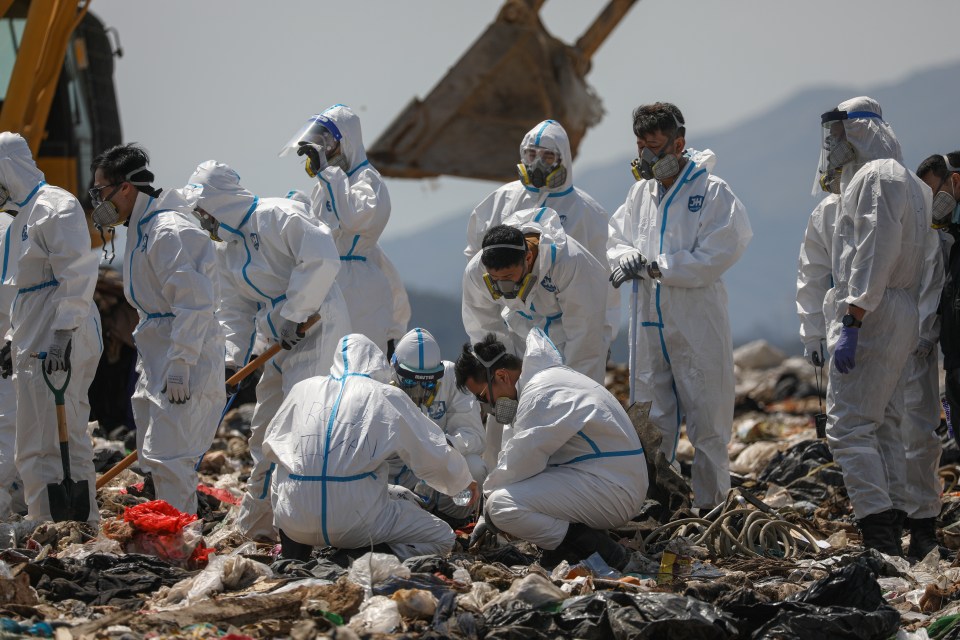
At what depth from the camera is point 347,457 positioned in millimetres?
6020

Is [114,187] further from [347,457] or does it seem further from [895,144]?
[895,144]

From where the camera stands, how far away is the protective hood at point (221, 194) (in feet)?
25.8

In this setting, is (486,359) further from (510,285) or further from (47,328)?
(47,328)

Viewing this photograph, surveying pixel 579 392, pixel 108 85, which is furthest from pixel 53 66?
pixel 579 392

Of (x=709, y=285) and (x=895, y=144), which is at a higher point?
(x=895, y=144)

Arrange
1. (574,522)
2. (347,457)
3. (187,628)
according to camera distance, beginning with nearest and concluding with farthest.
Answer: (187,628), (347,457), (574,522)

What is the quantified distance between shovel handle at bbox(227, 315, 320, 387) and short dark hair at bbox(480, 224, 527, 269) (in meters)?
1.08

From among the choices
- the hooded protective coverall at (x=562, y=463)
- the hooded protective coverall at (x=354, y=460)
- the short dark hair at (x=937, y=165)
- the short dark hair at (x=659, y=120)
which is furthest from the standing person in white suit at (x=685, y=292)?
the hooded protective coverall at (x=354, y=460)

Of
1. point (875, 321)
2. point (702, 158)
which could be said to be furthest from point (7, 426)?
point (875, 321)

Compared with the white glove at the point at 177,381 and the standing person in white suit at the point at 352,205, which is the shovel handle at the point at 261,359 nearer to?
the white glove at the point at 177,381

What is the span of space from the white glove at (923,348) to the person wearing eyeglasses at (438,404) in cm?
237

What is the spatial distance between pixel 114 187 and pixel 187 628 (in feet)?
10.1

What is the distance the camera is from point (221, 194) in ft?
25.8

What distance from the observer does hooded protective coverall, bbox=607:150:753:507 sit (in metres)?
7.85
